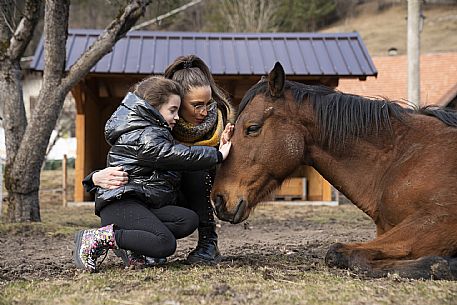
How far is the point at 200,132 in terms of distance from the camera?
457 cm

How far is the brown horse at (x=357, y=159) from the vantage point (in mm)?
3916

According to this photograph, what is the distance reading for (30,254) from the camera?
5.94m

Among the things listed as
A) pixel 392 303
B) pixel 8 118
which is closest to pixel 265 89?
pixel 392 303

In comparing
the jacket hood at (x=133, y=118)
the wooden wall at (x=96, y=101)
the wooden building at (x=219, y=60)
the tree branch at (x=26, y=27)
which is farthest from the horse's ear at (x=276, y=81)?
the wooden building at (x=219, y=60)

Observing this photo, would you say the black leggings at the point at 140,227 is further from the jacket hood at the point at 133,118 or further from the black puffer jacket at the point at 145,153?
the jacket hood at the point at 133,118

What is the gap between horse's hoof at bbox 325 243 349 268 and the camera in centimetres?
399

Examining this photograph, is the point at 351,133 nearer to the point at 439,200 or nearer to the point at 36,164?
the point at 439,200

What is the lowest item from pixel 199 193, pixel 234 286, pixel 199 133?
pixel 234 286

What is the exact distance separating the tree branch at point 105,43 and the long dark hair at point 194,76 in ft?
11.6

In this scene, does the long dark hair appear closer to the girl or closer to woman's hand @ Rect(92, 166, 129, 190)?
the girl

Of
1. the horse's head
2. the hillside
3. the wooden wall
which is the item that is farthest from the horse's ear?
the hillside

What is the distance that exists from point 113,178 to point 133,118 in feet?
1.37

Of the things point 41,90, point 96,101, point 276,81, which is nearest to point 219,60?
point 96,101

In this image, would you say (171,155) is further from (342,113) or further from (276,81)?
(342,113)
